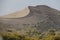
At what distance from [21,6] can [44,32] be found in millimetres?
774

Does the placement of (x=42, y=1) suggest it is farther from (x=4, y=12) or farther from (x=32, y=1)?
(x=4, y=12)

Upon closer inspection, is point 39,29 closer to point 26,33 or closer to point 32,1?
point 26,33

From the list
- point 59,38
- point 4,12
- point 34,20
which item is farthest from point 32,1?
point 59,38

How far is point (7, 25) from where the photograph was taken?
885 mm

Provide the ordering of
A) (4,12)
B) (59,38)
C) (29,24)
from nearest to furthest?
(59,38) < (29,24) < (4,12)

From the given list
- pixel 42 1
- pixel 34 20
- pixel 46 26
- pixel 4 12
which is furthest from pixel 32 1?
pixel 46 26

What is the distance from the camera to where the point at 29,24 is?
2.98ft

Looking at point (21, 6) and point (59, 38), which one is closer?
point (59, 38)

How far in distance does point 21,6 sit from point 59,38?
32.0 inches

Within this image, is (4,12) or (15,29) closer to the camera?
(15,29)

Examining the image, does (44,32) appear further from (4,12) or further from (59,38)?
(4,12)

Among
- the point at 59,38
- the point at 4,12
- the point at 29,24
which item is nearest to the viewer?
the point at 59,38

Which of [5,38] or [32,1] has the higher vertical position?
[32,1]

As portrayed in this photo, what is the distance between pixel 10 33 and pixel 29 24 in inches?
5.7
